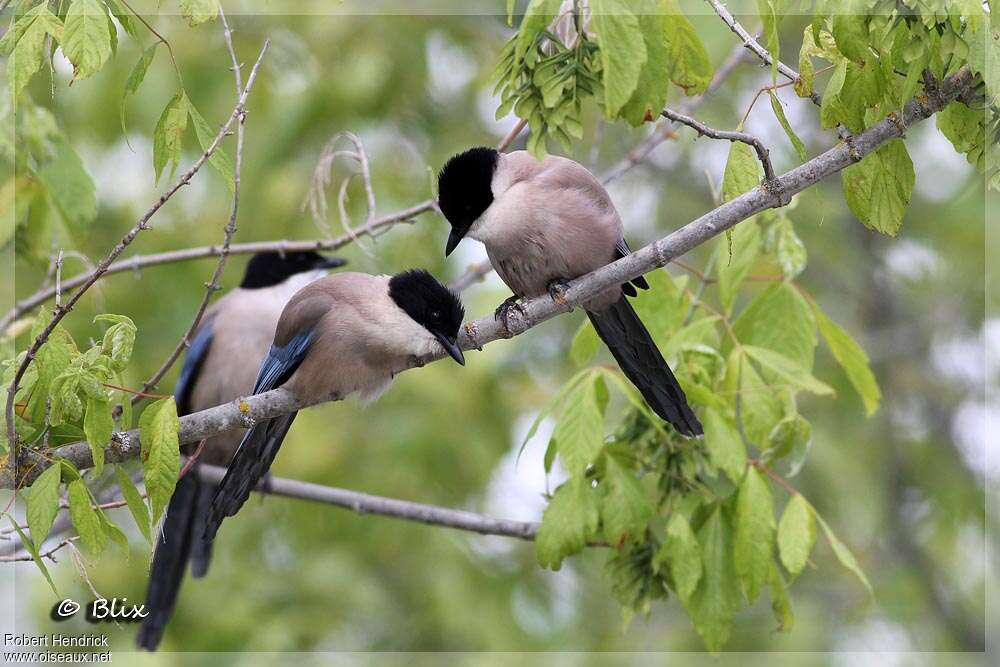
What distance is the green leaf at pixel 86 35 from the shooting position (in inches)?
104

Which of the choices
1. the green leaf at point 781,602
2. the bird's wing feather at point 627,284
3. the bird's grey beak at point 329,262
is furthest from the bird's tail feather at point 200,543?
the green leaf at point 781,602

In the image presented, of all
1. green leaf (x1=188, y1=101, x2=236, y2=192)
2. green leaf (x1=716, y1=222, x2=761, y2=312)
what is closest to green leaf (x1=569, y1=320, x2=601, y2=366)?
green leaf (x1=716, y1=222, x2=761, y2=312)

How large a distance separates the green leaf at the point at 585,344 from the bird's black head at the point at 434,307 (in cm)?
43

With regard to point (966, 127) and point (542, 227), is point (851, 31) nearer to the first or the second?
point (966, 127)

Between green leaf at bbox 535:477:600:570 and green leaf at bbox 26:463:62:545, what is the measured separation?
5.10 feet

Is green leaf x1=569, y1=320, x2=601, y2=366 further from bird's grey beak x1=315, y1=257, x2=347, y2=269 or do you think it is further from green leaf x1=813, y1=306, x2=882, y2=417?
bird's grey beak x1=315, y1=257, x2=347, y2=269

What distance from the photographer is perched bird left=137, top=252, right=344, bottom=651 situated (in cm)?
530

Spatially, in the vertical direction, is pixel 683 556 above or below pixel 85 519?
below

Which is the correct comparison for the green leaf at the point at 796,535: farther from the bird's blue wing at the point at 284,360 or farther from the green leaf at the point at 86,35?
the green leaf at the point at 86,35

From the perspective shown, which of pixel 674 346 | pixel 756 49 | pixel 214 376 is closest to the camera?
pixel 756 49

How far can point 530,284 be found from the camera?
13.6 ft

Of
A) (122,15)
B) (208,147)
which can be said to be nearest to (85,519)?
(208,147)

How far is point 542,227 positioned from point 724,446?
1.00 metres

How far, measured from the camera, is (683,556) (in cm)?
364
